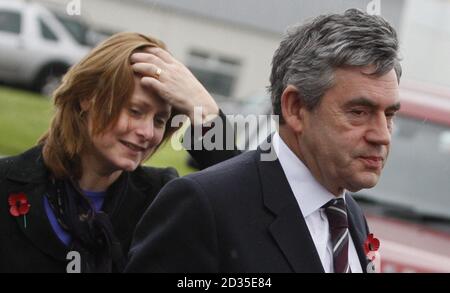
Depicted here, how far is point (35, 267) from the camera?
3.20 m

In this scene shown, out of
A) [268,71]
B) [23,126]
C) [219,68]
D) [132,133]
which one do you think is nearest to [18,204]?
[132,133]

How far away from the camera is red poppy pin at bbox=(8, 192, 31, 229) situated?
3.25 meters

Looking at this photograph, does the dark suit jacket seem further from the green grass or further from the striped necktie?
the green grass

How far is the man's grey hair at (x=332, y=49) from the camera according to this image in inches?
96.2

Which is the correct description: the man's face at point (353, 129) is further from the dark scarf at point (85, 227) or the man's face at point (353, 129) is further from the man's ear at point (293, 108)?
the dark scarf at point (85, 227)

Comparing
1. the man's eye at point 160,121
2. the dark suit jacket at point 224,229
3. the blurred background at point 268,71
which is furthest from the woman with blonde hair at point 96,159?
the dark suit jacket at point 224,229

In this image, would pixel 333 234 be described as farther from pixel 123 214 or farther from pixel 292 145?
pixel 123 214

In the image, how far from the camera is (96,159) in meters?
3.38

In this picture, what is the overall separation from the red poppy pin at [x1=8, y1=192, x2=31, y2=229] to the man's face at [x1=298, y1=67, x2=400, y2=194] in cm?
114

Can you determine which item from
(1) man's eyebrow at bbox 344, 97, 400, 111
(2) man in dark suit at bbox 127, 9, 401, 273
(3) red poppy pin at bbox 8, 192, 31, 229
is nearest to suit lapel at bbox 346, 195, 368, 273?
(2) man in dark suit at bbox 127, 9, 401, 273

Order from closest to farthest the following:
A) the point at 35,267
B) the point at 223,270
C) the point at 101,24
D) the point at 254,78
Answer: the point at 223,270
the point at 35,267
the point at 101,24
the point at 254,78

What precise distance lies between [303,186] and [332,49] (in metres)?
0.35

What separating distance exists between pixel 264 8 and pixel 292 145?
1021 millimetres

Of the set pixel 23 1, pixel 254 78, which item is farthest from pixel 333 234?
pixel 254 78
